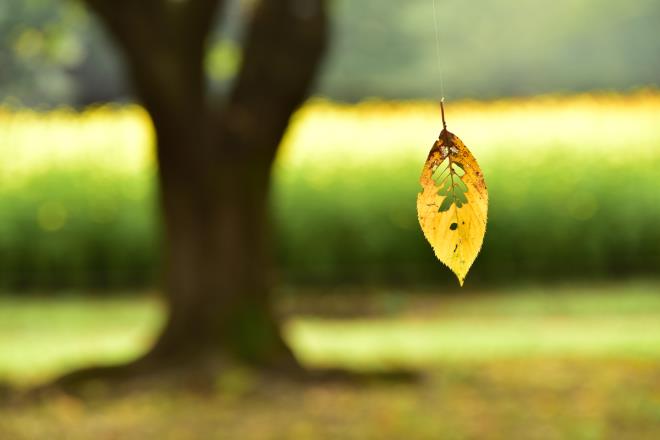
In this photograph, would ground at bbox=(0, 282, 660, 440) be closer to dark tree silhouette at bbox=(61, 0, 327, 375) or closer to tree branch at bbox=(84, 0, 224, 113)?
dark tree silhouette at bbox=(61, 0, 327, 375)

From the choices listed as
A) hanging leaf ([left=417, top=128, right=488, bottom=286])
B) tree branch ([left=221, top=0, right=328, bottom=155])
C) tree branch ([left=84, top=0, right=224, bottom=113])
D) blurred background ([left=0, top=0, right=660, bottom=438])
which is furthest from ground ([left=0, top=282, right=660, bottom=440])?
hanging leaf ([left=417, top=128, right=488, bottom=286])

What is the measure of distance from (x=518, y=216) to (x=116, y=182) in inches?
183

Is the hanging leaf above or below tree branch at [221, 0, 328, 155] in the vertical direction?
below

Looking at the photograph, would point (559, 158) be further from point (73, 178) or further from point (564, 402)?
point (564, 402)

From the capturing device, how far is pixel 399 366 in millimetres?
8547

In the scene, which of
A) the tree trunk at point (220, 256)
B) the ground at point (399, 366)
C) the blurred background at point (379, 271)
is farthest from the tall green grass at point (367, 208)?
the tree trunk at point (220, 256)

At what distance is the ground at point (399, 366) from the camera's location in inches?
279

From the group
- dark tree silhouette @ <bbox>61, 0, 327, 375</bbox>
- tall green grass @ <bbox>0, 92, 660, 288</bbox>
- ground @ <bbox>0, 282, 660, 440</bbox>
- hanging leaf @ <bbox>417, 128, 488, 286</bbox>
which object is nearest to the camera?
hanging leaf @ <bbox>417, 128, 488, 286</bbox>

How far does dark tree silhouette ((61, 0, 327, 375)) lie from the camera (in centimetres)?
752

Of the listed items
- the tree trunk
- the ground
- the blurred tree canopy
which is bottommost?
the ground

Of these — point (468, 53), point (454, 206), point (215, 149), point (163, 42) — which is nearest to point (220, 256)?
point (215, 149)

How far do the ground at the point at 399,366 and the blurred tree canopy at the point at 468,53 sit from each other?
534 inches

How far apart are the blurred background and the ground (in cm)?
2

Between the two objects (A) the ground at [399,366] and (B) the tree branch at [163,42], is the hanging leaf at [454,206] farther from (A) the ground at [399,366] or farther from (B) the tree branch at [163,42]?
(B) the tree branch at [163,42]
